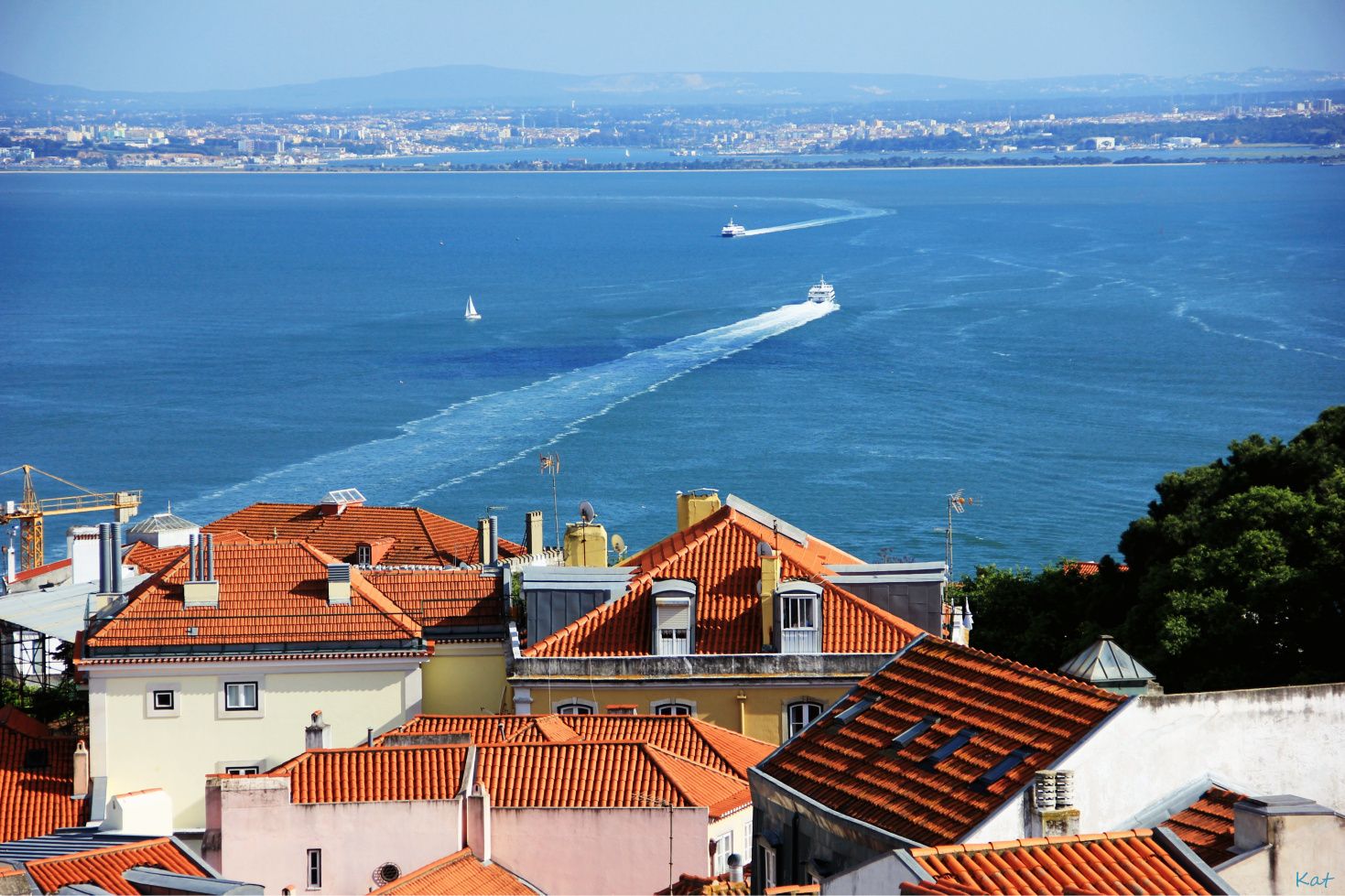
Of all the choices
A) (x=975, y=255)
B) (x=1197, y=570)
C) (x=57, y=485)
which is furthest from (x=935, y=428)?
(x=975, y=255)

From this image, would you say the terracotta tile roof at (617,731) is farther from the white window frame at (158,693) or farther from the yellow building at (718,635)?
the white window frame at (158,693)

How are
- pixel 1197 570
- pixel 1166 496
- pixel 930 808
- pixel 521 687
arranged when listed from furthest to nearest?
1. pixel 1166 496
2. pixel 1197 570
3. pixel 521 687
4. pixel 930 808

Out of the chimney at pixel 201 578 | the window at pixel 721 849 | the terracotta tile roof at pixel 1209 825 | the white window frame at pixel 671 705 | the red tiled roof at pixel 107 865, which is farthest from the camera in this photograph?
the chimney at pixel 201 578

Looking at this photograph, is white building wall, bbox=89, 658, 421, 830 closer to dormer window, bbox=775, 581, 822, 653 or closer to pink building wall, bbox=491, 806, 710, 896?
dormer window, bbox=775, 581, 822, 653

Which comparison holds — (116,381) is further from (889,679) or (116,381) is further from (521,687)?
(889,679)

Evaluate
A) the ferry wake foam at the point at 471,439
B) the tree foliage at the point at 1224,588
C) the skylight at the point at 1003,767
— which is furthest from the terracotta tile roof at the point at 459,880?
the ferry wake foam at the point at 471,439

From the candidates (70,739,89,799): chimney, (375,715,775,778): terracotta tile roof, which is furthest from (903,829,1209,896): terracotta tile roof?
(70,739,89,799): chimney
